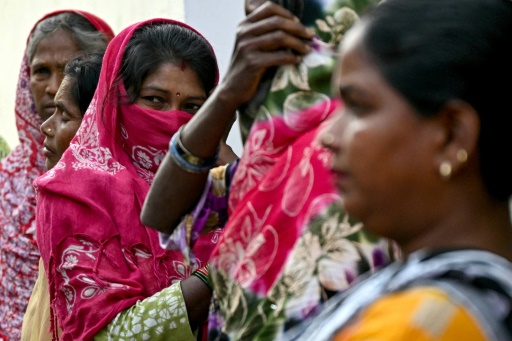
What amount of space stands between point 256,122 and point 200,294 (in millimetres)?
1074

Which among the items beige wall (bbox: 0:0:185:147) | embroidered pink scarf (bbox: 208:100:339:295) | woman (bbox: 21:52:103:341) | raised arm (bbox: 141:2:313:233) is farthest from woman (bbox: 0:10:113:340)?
embroidered pink scarf (bbox: 208:100:339:295)

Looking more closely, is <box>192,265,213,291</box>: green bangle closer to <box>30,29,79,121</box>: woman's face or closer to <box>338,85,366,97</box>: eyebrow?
<box>338,85,366,97</box>: eyebrow


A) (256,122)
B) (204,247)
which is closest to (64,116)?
(204,247)

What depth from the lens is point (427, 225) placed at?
158 centimetres

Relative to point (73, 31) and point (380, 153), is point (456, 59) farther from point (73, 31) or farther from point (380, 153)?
Answer: point (73, 31)

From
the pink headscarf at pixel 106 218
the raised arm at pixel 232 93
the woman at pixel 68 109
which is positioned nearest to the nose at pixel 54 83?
the woman at pixel 68 109

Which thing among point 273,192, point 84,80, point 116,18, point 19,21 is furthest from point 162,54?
point 19,21

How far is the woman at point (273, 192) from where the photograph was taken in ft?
6.17

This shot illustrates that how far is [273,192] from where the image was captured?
6.43 feet

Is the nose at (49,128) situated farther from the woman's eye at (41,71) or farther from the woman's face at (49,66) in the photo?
the woman's eye at (41,71)

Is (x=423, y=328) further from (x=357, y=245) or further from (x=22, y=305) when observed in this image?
(x=22, y=305)

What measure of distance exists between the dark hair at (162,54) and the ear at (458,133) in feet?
6.41

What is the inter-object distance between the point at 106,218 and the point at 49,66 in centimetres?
184

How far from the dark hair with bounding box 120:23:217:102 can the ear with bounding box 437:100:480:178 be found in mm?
1954
